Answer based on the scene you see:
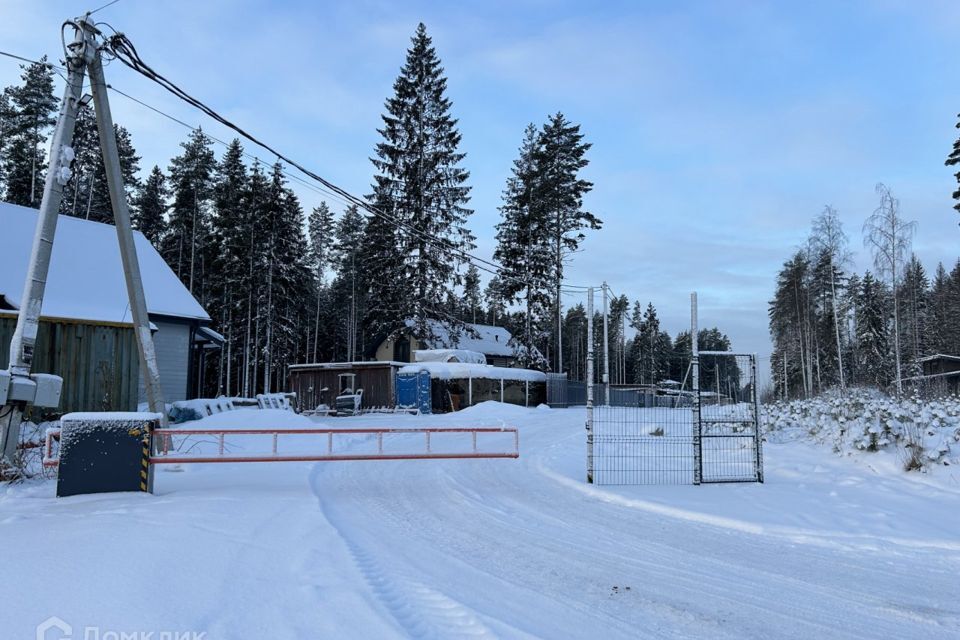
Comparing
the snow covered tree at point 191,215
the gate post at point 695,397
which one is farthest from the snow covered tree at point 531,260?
the gate post at point 695,397

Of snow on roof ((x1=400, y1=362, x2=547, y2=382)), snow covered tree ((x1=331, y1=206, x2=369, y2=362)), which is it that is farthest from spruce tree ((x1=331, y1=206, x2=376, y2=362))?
snow on roof ((x1=400, y1=362, x2=547, y2=382))

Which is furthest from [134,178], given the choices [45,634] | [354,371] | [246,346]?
[45,634]

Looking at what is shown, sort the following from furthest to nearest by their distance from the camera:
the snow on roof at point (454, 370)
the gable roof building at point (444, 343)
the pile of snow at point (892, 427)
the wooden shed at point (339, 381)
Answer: the gable roof building at point (444, 343) < the wooden shed at point (339, 381) < the snow on roof at point (454, 370) < the pile of snow at point (892, 427)

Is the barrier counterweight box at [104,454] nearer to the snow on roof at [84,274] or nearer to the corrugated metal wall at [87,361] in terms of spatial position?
the corrugated metal wall at [87,361]

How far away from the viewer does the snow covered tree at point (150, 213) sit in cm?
4544

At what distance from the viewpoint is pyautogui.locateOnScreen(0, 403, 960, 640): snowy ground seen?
428 cm

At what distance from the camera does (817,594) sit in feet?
17.1

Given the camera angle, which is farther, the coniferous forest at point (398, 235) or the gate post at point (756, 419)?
the coniferous forest at point (398, 235)

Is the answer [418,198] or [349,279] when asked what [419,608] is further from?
[349,279]

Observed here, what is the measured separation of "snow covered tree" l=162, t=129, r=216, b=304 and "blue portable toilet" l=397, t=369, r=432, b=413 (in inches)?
797

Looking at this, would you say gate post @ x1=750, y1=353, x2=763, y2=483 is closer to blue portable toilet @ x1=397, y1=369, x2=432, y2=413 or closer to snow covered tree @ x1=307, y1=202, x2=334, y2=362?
blue portable toilet @ x1=397, y1=369, x2=432, y2=413

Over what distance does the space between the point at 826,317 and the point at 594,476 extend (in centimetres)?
5299

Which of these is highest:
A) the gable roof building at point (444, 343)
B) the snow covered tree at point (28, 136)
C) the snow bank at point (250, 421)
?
the snow covered tree at point (28, 136)

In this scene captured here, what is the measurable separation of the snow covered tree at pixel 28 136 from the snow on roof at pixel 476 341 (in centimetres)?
2523
